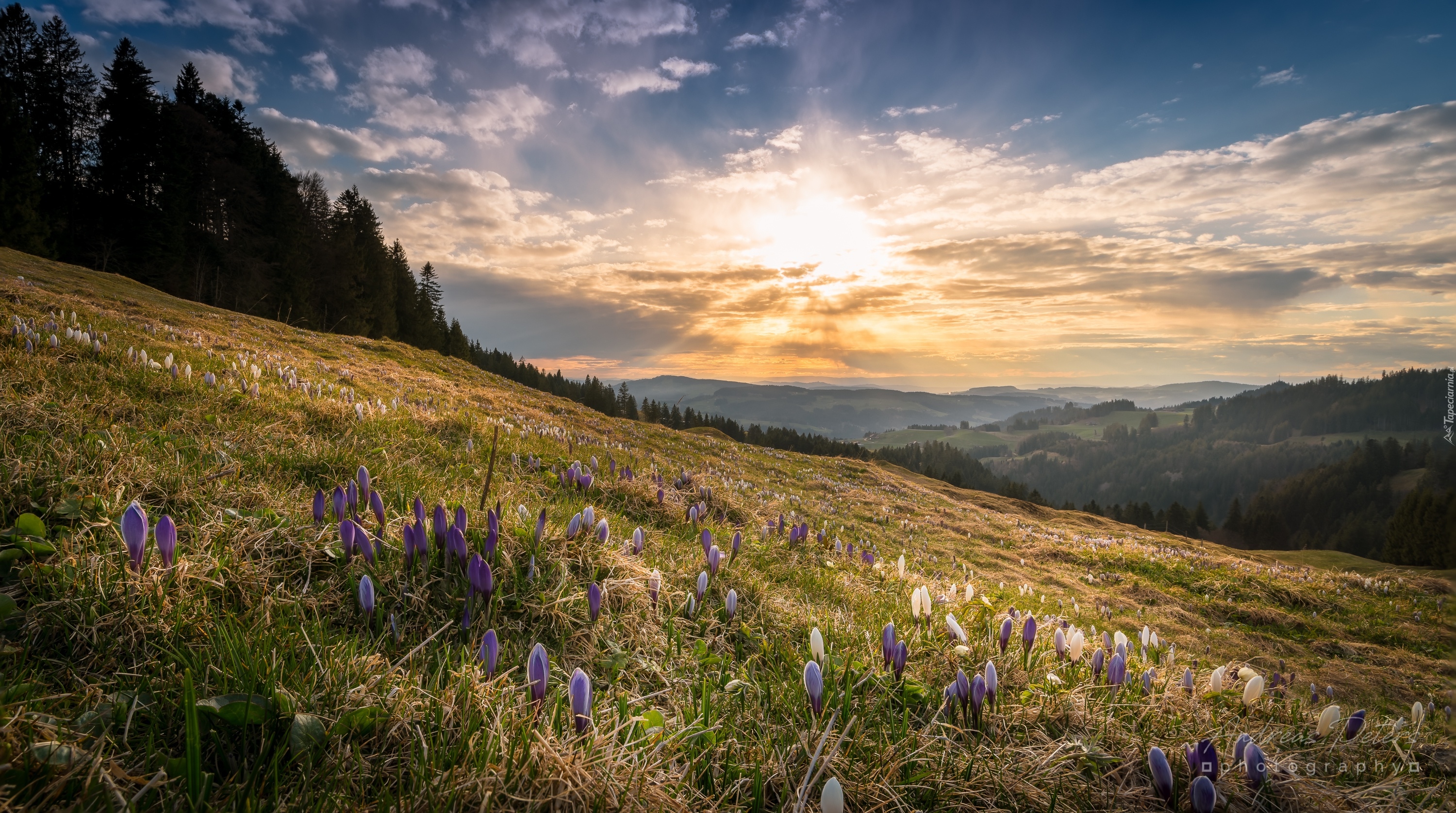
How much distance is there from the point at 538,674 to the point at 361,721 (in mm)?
553

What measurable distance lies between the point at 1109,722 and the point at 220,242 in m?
66.4

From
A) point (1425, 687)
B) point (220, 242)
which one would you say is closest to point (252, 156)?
point (220, 242)

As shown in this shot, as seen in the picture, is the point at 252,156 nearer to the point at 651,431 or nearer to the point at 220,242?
the point at 220,242

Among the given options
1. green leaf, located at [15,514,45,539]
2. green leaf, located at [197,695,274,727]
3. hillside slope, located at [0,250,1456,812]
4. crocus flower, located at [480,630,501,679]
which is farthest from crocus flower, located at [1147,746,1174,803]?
green leaf, located at [15,514,45,539]

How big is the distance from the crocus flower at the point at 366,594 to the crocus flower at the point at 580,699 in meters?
1.18

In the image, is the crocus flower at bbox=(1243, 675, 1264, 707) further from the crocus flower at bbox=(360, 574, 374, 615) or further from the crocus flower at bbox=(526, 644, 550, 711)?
the crocus flower at bbox=(360, 574, 374, 615)

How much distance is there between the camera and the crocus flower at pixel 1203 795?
190 cm

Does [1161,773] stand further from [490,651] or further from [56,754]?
[56,754]

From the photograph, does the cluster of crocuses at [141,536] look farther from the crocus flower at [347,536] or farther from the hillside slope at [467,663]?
the crocus flower at [347,536]

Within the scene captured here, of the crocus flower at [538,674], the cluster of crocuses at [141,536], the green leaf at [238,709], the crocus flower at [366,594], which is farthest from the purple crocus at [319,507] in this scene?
the crocus flower at [538,674]

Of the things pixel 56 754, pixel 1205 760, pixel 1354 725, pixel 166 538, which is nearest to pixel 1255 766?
pixel 1205 760

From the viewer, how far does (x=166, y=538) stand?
2.29 m

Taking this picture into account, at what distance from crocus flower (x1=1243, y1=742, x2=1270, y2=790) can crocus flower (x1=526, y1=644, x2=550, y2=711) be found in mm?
2801

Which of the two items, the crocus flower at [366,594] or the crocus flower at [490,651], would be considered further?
the crocus flower at [366,594]
